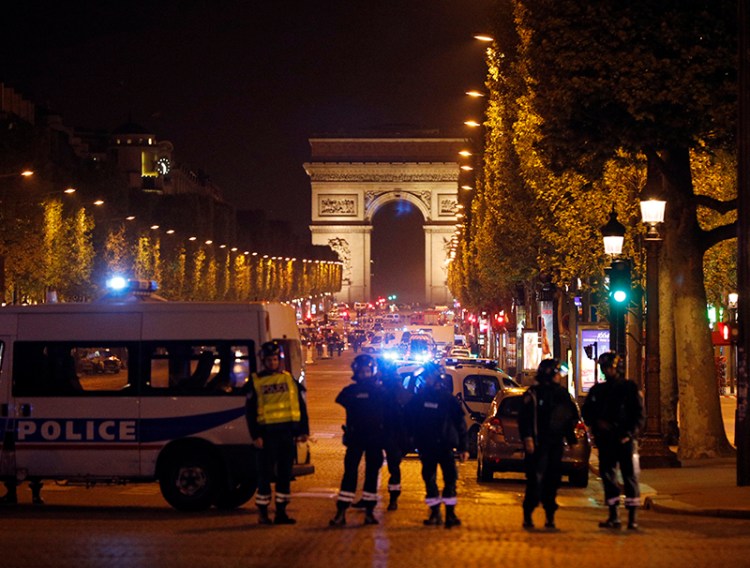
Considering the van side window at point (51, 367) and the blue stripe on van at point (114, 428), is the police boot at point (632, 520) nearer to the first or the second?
the blue stripe on van at point (114, 428)

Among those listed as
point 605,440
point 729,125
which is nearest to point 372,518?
point 605,440

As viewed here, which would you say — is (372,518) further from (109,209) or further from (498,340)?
(109,209)

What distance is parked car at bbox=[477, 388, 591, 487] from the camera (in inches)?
792

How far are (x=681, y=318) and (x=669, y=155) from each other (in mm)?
2246

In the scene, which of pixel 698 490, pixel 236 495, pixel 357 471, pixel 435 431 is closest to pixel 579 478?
pixel 698 490

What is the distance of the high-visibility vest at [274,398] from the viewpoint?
14.4 m

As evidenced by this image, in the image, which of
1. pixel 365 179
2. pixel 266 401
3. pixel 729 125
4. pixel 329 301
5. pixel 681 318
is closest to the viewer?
pixel 266 401

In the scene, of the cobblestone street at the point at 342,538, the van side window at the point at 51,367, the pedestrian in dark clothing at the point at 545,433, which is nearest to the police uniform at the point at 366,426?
the cobblestone street at the point at 342,538

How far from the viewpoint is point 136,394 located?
16109 millimetres

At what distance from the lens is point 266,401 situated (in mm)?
14375

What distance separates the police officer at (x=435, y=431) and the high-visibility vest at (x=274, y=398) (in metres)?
1.26

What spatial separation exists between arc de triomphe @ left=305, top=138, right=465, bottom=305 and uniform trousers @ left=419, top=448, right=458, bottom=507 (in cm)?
12725

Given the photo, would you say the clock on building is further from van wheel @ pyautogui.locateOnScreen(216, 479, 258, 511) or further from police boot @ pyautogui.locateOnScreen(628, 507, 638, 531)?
police boot @ pyautogui.locateOnScreen(628, 507, 638, 531)

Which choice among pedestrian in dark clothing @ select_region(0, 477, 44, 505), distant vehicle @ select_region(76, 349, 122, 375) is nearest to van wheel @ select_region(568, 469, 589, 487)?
distant vehicle @ select_region(76, 349, 122, 375)
